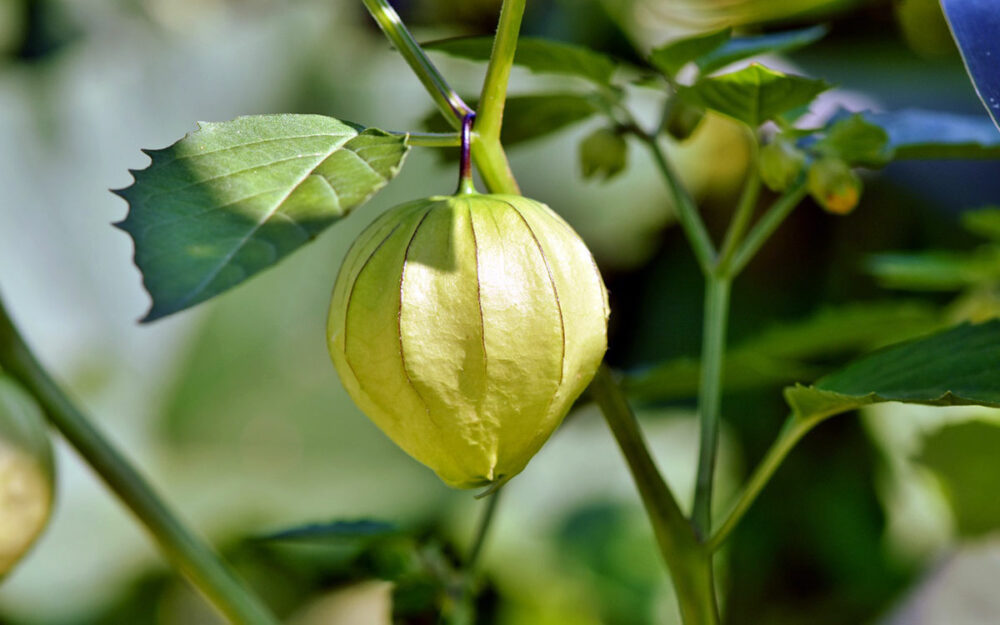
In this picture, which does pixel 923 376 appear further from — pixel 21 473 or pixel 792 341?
pixel 21 473

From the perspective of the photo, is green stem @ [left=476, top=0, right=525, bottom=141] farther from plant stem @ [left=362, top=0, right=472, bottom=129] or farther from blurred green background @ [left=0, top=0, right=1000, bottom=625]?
blurred green background @ [left=0, top=0, right=1000, bottom=625]

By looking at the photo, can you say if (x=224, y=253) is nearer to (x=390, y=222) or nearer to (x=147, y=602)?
(x=390, y=222)

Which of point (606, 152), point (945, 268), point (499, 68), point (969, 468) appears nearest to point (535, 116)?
point (606, 152)

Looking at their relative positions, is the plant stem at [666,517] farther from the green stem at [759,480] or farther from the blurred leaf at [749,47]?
the blurred leaf at [749,47]

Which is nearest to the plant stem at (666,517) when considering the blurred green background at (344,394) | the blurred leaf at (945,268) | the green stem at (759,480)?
the green stem at (759,480)

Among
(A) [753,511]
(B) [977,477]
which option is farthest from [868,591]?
(B) [977,477]
